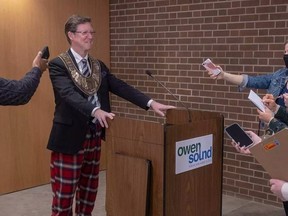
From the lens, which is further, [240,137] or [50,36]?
[50,36]

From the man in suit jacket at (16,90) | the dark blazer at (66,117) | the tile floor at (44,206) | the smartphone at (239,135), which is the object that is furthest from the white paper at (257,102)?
the tile floor at (44,206)

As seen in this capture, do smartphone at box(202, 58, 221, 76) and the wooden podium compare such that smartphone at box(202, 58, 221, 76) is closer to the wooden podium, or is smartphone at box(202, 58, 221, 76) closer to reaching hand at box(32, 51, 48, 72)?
the wooden podium

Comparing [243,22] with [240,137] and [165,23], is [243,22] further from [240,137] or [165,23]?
[240,137]

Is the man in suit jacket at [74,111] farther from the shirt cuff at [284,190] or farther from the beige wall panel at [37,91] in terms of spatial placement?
the beige wall panel at [37,91]

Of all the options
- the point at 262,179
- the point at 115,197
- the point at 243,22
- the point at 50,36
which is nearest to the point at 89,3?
the point at 50,36

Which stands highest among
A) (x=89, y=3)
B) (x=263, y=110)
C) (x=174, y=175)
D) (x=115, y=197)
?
(x=89, y=3)

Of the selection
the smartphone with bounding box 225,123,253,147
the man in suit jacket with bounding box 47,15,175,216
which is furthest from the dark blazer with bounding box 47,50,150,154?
the smartphone with bounding box 225,123,253,147

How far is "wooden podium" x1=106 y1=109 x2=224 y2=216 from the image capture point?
2.16 metres

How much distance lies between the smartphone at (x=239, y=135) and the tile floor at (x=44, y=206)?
63.8 inches

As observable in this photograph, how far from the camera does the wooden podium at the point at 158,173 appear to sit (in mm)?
2164

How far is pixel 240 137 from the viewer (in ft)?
7.73

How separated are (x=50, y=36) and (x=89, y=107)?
7.40 ft

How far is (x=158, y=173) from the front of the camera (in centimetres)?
217

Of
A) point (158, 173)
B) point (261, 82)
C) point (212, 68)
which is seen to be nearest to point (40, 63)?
point (158, 173)
